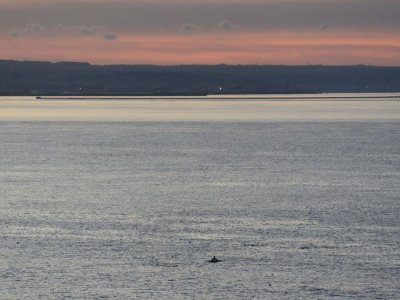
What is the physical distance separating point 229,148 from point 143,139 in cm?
2170

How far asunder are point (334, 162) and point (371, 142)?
101ft

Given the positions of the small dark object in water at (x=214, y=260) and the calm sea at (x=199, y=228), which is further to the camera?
the small dark object in water at (x=214, y=260)

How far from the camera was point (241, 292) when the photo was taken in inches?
1194

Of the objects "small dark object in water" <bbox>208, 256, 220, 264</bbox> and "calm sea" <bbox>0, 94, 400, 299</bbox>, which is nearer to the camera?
"calm sea" <bbox>0, 94, 400, 299</bbox>

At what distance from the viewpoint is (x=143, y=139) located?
121 metres

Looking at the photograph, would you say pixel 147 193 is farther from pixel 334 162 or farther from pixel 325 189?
pixel 334 162

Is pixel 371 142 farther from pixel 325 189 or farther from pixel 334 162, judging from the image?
pixel 325 189

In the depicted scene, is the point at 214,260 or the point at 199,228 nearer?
the point at 214,260

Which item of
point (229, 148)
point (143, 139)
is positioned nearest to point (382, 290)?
point (229, 148)

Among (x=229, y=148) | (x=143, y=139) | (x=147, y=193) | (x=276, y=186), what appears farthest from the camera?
(x=143, y=139)

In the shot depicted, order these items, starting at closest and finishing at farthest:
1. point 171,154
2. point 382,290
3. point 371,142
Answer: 1. point 382,290
2. point 171,154
3. point 371,142

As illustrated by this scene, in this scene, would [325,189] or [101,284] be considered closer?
[101,284]

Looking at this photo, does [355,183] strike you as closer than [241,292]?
No

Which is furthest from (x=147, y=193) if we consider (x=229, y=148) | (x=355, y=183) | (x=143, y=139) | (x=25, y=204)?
(x=143, y=139)
